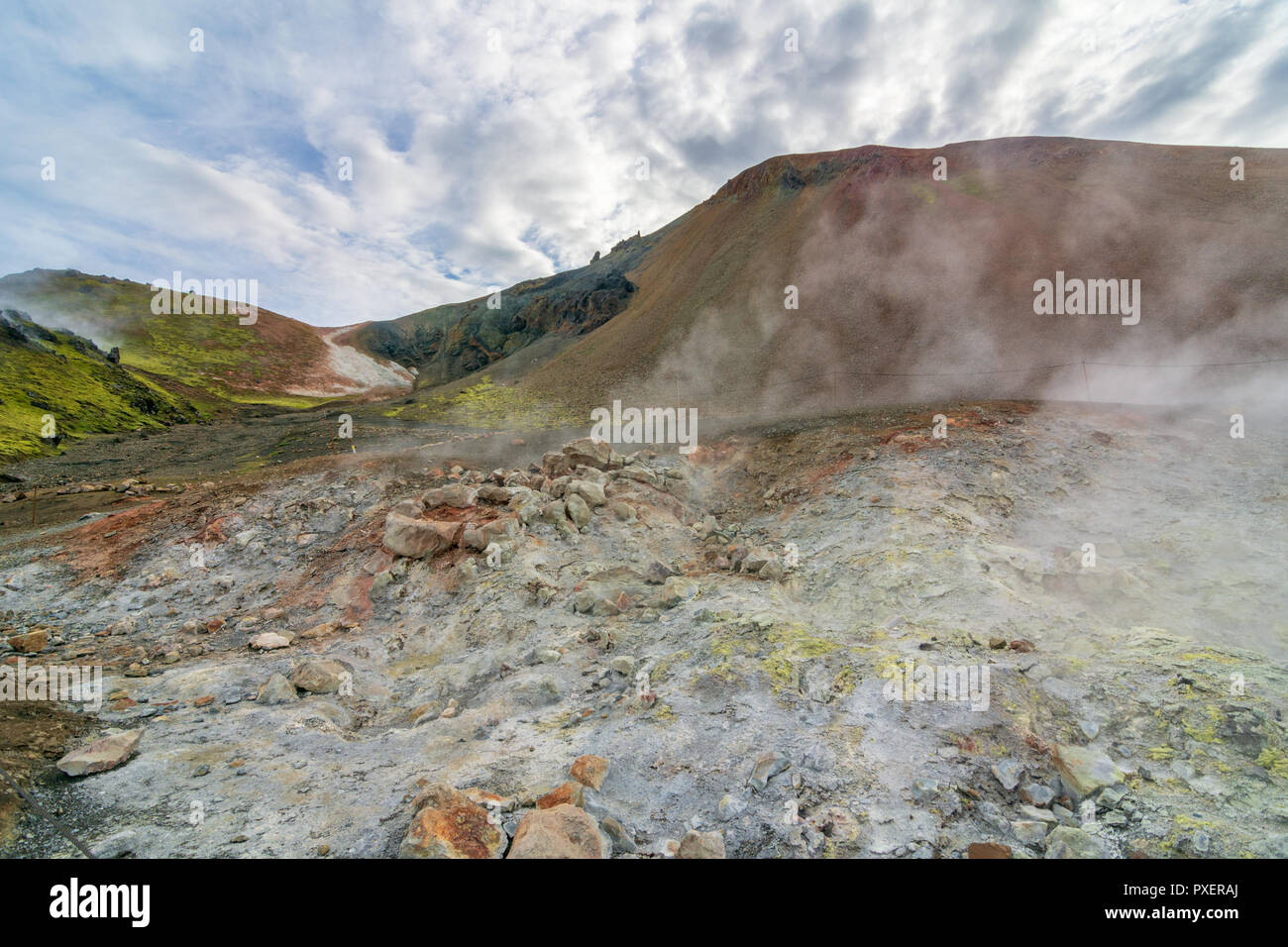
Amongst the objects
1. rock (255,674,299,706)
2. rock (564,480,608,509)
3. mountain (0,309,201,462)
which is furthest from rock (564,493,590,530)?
mountain (0,309,201,462)

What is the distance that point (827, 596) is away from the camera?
8.05 m

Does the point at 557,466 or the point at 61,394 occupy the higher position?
the point at 61,394

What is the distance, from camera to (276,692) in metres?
6.36

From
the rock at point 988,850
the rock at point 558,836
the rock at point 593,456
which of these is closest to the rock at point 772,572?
the rock at point 988,850

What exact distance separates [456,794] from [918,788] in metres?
3.48

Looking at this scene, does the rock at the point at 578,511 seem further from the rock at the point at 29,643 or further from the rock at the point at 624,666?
the rock at the point at 29,643

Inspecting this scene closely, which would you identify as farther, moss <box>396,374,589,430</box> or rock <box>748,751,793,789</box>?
moss <box>396,374,589,430</box>

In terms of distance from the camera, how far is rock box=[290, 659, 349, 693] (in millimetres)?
6684

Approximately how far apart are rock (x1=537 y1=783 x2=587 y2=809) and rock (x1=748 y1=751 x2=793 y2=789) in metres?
1.40

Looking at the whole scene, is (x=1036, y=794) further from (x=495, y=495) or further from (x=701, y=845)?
(x=495, y=495)

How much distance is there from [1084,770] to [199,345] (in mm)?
81424

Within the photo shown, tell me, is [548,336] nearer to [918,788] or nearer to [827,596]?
[827,596]

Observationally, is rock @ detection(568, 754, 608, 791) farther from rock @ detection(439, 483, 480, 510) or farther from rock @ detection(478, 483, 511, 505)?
rock @ detection(439, 483, 480, 510)

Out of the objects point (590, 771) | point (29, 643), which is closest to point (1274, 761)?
point (590, 771)
